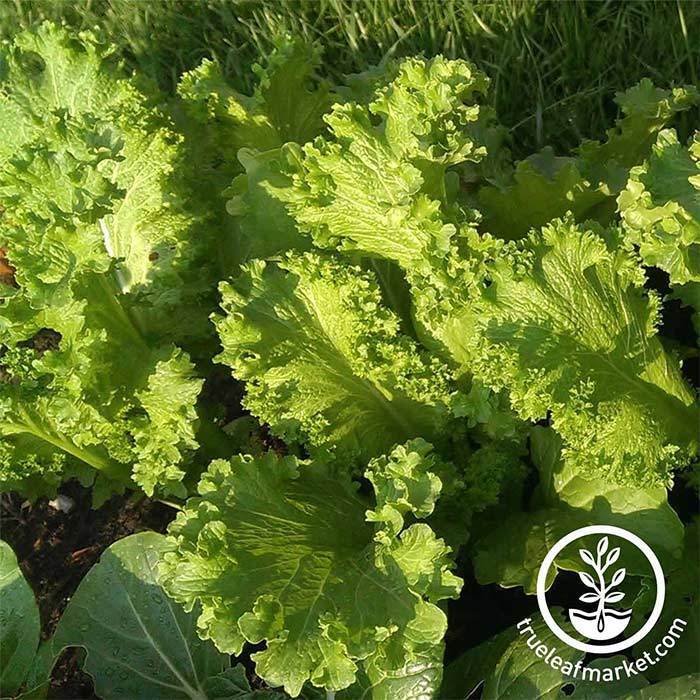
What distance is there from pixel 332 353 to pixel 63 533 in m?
1.45

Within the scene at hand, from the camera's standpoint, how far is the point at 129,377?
257 cm

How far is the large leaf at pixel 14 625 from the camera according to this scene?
2592 millimetres

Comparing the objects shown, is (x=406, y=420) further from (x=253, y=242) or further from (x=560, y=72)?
(x=560, y=72)

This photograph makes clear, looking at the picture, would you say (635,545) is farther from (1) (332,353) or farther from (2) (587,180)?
(2) (587,180)

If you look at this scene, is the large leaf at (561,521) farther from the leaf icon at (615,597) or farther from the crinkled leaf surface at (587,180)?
the crinkled leaf surface at (587,180)

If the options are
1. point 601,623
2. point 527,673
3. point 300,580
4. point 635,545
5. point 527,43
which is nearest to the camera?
point 300,580

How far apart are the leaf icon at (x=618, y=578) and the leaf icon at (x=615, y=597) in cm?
2

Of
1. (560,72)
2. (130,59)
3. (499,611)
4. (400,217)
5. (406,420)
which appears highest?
(130,59)

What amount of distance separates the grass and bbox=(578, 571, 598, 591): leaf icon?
1.75m

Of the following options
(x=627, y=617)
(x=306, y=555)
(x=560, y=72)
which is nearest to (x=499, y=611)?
(x=627, y=617)

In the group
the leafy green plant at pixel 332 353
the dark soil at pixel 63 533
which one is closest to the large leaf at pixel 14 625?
the leafy green plant at pixel 332 353

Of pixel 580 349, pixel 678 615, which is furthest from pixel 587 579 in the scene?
pixel 580 349

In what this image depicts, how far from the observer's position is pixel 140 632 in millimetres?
2596

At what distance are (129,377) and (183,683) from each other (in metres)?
0.88
